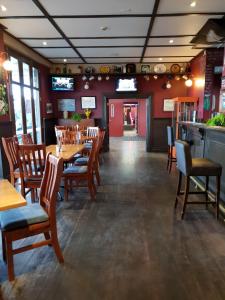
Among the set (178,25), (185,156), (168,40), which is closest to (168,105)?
(168,40)

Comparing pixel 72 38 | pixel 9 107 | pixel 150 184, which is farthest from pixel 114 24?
pixel 150 184

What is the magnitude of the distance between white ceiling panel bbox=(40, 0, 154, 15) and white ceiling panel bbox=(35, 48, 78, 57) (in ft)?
7.72

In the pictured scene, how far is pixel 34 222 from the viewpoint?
204 cm

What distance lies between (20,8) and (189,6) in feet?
8.18

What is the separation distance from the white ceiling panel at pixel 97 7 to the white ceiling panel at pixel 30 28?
594mm

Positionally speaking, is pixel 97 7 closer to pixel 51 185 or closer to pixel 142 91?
pixel 51 185

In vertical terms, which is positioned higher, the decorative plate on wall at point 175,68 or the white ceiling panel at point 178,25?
the white ceiling panel at point 178,25

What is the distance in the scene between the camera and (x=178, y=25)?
14.1 feet

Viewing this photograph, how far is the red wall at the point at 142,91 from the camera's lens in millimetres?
7945

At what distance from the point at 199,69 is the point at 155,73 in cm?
163

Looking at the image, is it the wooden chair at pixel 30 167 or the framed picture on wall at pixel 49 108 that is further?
the framed picture on wall at pixel 49 108

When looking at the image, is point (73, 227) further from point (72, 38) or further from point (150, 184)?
point (72, 38)

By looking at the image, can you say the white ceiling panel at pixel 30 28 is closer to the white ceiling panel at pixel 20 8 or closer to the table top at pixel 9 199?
the white ceiling panel at pixel 20 8

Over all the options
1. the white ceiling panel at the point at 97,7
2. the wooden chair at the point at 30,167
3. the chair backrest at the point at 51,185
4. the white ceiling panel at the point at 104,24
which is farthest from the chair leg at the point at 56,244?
the white ceiling panel at the point at 104,24
